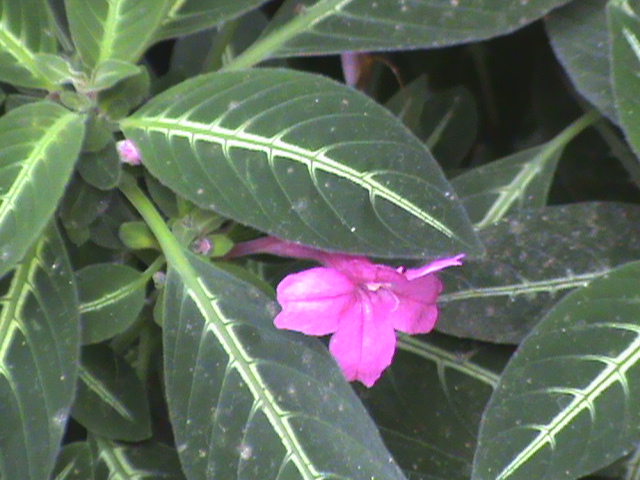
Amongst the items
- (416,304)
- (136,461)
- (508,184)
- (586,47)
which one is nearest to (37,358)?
(136,461)

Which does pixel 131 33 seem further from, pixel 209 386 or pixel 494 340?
pixel 494 340

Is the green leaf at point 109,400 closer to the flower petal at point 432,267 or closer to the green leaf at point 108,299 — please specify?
the green leaf at point 108,299

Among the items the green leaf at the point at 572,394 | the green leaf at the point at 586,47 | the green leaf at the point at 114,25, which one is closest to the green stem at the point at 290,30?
the green leaf at the point at 114,25

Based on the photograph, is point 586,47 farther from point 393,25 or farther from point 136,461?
point 136,461

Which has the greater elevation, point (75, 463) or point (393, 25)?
point (393, 25)

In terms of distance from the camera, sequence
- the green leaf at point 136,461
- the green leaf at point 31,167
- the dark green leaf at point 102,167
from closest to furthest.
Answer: the green leaf at point 31,167, the dark green leaf at point 102,167, the green leaf at point 136,461

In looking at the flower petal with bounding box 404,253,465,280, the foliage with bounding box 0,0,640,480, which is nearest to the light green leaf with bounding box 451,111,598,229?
the foliage with bounding box 0,0,640,480
